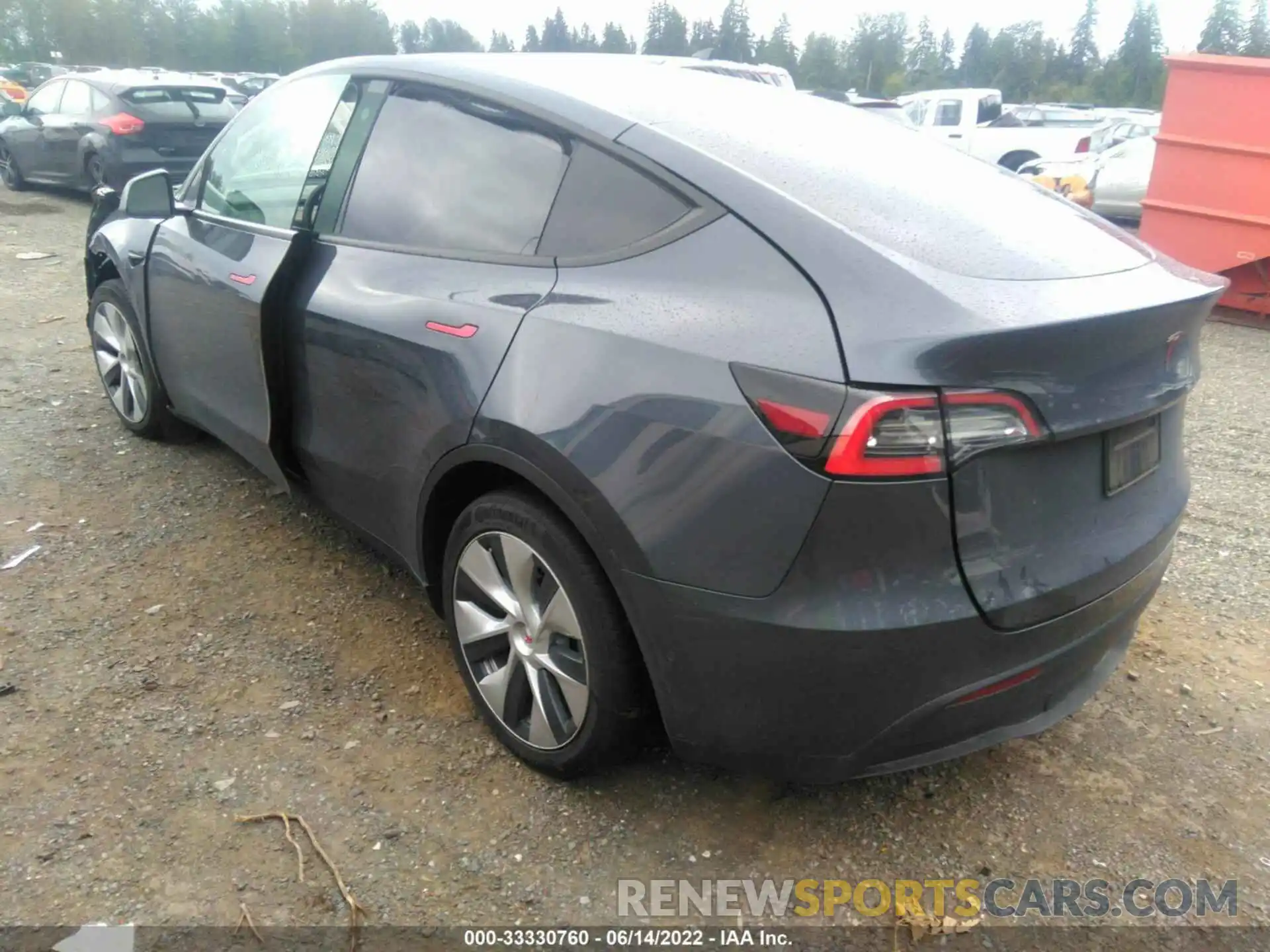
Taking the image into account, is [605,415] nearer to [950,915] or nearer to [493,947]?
[493,947]

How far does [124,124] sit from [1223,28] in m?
79.6

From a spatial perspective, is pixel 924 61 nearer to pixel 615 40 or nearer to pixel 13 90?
pixel 615 40

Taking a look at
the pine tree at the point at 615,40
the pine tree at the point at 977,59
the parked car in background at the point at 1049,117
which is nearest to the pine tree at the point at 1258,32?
the pine tree at the point at 977,59

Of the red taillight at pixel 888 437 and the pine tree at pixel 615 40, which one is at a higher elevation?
the pine tree at pixel 615 40

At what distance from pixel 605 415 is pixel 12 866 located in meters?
1.69

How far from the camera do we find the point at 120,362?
4.50 metres

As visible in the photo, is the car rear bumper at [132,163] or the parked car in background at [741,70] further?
the car rear bumper at [132,163]

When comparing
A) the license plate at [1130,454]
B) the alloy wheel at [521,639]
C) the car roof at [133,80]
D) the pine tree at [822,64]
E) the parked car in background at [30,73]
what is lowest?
the alloy wheel at [521,639]

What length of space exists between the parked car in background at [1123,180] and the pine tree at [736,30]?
6819 cm

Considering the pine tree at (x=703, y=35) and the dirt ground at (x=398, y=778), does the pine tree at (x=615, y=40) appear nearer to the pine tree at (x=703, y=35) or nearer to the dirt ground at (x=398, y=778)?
the pine tree at (x=703, y=35)

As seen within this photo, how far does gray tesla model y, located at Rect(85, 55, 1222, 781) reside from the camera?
1843mm

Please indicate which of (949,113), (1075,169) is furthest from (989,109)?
(1075,169)

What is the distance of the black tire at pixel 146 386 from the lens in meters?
4.20

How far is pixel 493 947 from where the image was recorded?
2096 millimetres
